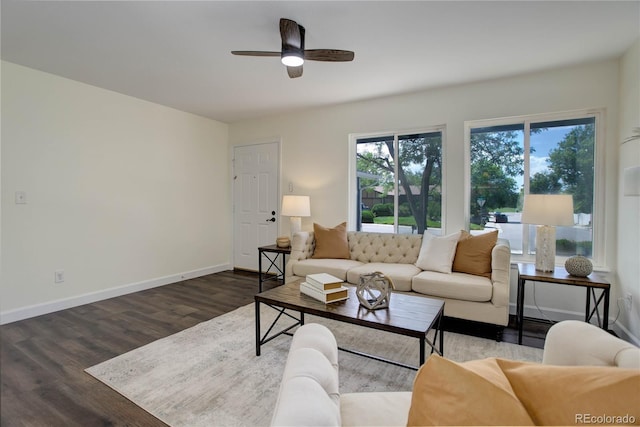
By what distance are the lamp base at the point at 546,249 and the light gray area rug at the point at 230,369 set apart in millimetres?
761

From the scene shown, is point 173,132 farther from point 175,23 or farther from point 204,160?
point 175,23

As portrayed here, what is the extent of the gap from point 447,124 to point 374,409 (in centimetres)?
342

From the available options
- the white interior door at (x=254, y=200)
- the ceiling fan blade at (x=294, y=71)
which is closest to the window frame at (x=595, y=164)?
the ceiling fan blade at (x=294, y=71)

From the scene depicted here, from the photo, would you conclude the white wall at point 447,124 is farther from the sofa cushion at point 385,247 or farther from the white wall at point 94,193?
the white wall at point 94,193

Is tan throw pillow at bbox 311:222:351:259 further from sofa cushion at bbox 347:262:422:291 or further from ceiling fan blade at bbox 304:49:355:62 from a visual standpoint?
ceiling fan blade at bbox 304:49:355:62

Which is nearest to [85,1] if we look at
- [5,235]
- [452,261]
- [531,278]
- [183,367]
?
[5,235]

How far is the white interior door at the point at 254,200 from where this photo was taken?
4.96 m

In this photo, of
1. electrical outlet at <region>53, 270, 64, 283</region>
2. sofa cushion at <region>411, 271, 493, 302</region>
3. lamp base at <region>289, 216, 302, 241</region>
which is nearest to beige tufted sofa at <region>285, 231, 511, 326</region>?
sofa cushion at <region>411, 271, 493, 302</region>

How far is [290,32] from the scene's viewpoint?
2.20 meters

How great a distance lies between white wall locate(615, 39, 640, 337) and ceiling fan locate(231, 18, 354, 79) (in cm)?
245

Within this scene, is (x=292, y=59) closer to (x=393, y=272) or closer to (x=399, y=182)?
Answer: (x=393, y=272)

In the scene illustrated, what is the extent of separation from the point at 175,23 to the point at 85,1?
0.56 m

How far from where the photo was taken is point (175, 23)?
91.3 inches

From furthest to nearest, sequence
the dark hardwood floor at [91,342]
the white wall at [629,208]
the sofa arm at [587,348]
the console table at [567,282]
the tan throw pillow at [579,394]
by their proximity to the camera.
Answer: the white wall at [629,208] < the console table at [567,282] < the dark hardwood floor at [91,342] < the sofa arm at [587,348] < the tan throw pillow at [579,394]
